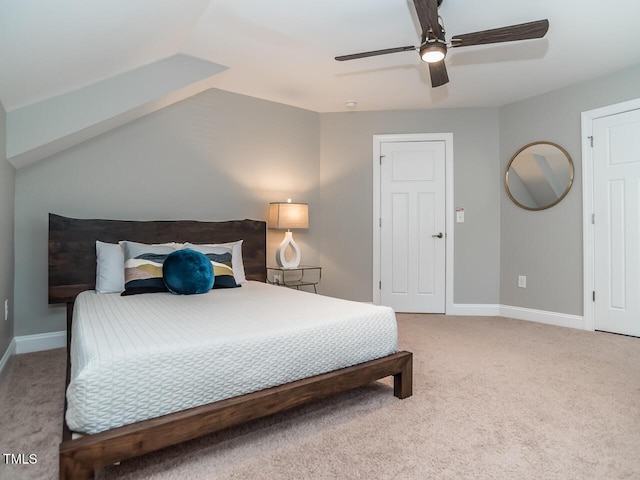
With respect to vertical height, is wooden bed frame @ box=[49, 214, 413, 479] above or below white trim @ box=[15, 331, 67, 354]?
above

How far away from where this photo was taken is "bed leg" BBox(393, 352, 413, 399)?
6.91 feet

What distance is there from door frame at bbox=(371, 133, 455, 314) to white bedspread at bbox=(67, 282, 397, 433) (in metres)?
2.31

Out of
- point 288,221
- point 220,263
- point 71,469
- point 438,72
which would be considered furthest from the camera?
point 288,221

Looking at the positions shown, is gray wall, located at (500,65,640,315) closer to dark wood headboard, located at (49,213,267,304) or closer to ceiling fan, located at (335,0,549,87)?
ceiling fan, located at (335,0,549,87)

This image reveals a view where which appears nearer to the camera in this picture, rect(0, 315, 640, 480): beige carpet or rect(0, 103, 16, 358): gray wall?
rect(0, 315, 640, 480): beige carpet

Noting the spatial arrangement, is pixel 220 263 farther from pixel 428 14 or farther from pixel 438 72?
pixel 428 14

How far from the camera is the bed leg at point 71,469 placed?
118 cm

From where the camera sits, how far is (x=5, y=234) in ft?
8.71

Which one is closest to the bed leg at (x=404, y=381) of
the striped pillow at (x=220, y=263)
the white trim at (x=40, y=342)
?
the striped pillow at (x=220, y=263)

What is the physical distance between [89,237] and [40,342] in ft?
2.96

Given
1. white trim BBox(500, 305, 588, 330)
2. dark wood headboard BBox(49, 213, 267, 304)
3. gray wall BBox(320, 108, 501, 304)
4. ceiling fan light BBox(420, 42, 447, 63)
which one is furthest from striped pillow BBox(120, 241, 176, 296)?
white trim BBox(500, 305, 588, 330)

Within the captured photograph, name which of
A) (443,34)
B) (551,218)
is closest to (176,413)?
(443,34)

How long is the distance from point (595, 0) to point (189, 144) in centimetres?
329

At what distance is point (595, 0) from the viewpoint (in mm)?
2422
